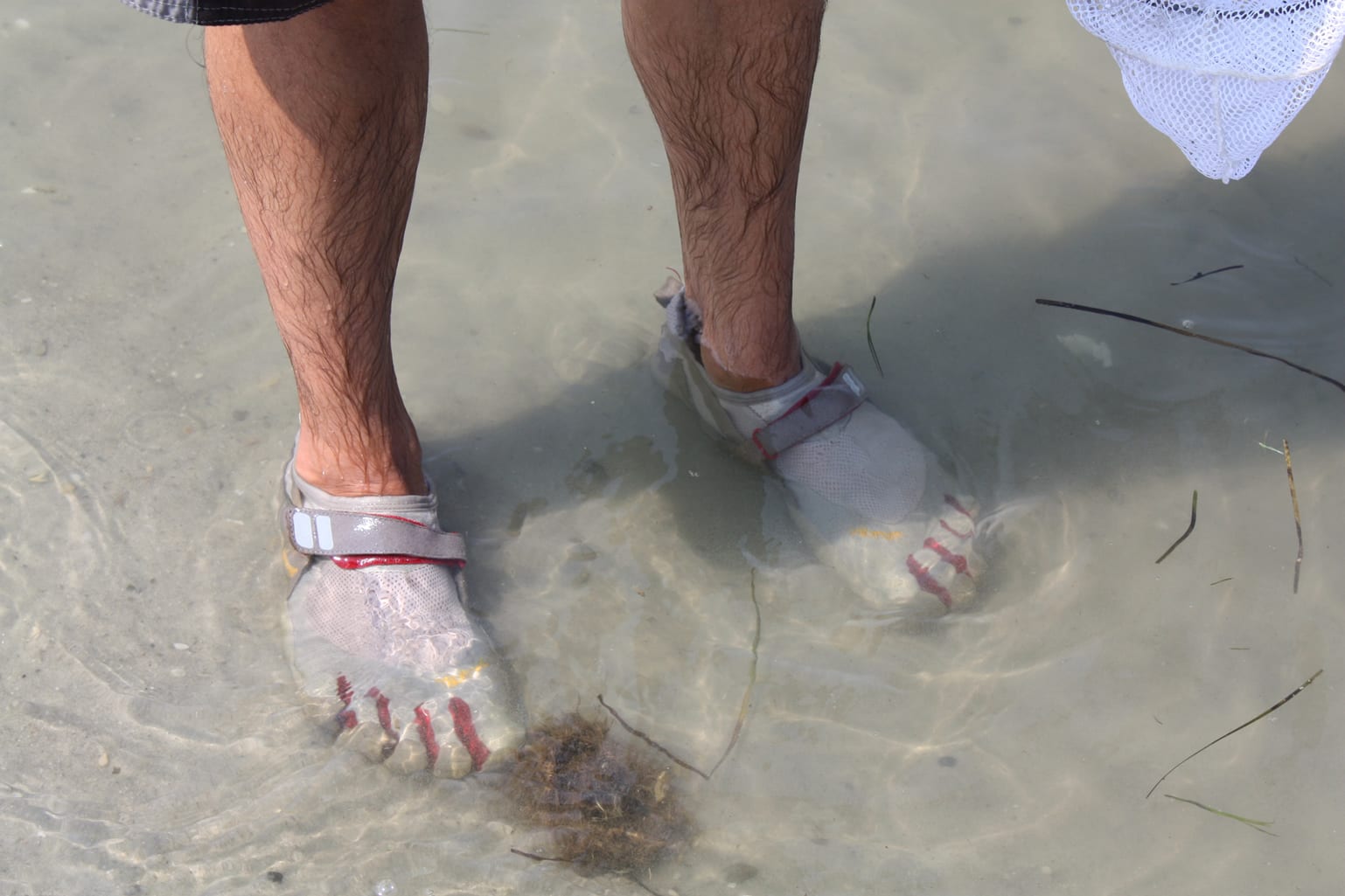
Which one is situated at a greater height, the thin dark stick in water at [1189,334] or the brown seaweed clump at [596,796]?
the thin dark stick in water at [1189,334]

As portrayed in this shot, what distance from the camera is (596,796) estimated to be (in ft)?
6.31

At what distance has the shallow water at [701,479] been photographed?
192 cm

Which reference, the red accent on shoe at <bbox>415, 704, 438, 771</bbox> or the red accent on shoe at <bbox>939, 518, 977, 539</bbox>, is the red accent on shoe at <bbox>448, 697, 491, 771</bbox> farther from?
the red accent on shoe at <bbox>939, 518, 977, 539</bbox>

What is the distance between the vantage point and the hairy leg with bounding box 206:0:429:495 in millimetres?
1581

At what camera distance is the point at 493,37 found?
3.17 metres

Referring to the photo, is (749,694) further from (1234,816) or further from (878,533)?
(1234,816)

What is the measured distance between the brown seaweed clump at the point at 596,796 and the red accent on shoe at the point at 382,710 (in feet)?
0.79

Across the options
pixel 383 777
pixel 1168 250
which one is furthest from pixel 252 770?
pixel 1168 250

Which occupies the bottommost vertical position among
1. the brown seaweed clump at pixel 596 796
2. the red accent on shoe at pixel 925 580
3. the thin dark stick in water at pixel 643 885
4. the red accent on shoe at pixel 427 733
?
the thin dark stick in water at pixel 643 885

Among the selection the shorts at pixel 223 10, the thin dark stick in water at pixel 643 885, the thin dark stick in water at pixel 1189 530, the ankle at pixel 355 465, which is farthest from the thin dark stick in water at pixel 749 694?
the shorts at pixel 223 10

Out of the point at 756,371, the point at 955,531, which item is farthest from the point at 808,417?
the point at 955,531

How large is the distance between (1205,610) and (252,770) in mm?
1855

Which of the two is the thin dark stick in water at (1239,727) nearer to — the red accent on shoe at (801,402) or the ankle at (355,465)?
the red accent on shoe at (801,402)

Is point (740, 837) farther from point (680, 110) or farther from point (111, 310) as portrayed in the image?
point (111, 310)
